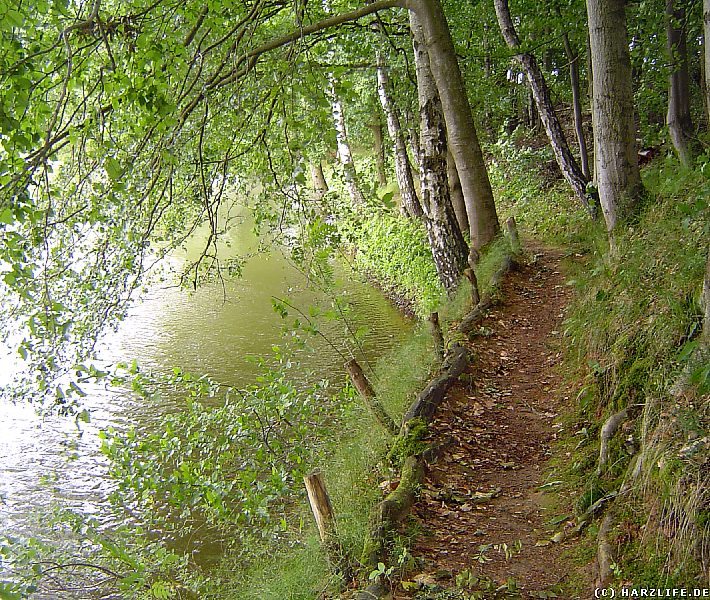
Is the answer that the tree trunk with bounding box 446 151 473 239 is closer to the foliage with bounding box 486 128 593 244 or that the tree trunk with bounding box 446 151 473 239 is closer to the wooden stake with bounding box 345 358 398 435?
the foliage with bounding box 486 128 593 244

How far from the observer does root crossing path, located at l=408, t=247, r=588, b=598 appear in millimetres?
4344

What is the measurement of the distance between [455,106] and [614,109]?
3.40 m

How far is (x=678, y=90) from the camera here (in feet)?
31.7

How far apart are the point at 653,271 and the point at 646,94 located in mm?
8929

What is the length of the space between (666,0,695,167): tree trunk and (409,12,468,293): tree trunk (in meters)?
3.52

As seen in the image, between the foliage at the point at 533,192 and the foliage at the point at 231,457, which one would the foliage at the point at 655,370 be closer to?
the foliage at the point at 231,457

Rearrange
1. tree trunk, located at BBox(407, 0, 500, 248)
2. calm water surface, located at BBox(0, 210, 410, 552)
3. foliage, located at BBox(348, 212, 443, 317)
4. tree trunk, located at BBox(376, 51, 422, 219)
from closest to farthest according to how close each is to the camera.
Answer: calm water surface, located at BBox(0, 210, 410, 552)
tree trunk, located at BBox(407, 0, 500, 248)
foliage, located at BBox(348, 212, 443, 317)
tree trunk, located at BBox(376, 51, 422, 219)

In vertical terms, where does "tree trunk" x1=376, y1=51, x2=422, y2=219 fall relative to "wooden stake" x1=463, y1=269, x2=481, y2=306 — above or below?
above

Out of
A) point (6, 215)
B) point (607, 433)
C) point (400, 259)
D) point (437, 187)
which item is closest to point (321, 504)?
point (607, 433)

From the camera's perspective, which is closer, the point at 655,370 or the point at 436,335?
the point at 655,370

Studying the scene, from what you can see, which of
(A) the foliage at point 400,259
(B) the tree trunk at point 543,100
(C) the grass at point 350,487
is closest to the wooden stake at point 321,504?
(C) the grass at point 350,487

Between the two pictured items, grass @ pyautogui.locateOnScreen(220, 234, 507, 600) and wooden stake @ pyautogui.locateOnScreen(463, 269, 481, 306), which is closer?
grass @ pyautogui.locateOnScreen(220, 234, 507, 600)

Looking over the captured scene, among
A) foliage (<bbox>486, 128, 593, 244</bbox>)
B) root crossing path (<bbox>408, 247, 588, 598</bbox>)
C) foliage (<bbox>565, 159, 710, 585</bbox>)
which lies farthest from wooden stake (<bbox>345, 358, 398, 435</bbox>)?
foliage (<bbox>486, 128, 593, 244</bbox>)

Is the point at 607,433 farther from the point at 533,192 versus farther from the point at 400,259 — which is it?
the point at 533,192
